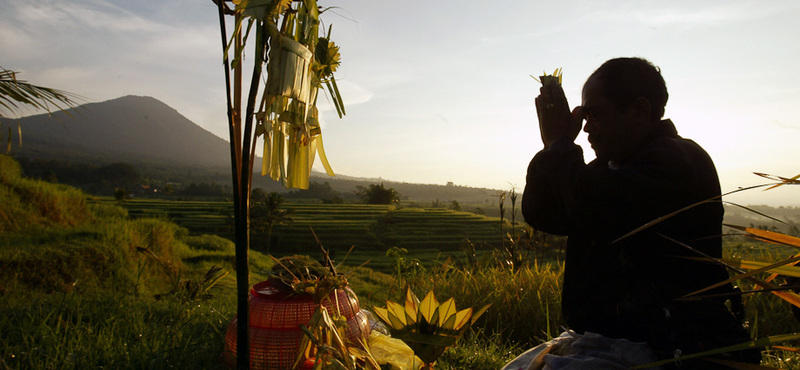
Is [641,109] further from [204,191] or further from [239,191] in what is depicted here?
[204,191]

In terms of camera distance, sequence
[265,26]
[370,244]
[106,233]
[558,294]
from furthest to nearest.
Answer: [370,244] < [106,233] < [558,294] < [265,26]

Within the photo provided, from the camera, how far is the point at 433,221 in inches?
2498

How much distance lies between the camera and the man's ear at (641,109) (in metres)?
1.20

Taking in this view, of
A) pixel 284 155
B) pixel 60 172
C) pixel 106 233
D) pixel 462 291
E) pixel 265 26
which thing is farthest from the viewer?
pixel 60 172

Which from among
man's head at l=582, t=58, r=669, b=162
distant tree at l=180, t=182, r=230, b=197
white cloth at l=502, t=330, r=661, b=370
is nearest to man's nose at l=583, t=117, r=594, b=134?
man's head at l=582, t=58, r=669, b=162

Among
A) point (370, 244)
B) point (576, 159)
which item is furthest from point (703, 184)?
point (370, 244)

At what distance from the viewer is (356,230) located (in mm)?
57531

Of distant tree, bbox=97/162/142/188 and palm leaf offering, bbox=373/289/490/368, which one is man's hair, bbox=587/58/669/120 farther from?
distant tree, bbox=97/162/142/188

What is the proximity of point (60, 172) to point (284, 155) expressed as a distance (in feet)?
345

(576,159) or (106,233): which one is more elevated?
(576,159)

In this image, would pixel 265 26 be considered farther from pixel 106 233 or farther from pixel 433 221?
pixel 433 221

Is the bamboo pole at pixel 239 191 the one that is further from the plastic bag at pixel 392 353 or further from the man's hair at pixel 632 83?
the man's hair at pixel 632 83

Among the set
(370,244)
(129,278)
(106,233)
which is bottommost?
(370,244)

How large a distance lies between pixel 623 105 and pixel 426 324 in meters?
0.91
